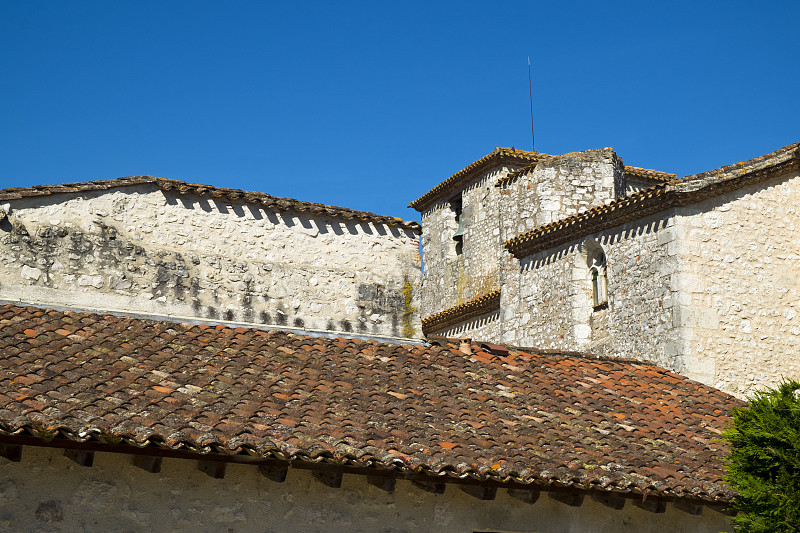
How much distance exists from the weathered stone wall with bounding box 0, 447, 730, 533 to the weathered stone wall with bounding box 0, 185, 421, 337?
4357 millimetres

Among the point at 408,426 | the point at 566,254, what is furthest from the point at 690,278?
the point at 408,426

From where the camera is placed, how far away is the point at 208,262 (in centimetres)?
1220

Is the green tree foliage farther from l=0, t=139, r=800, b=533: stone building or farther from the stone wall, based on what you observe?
the stone wall

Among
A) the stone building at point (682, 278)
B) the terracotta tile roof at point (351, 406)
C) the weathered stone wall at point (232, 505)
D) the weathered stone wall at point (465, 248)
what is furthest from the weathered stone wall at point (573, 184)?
the weathered stone wall at point (232, 505)

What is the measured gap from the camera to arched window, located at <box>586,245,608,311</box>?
1548cm

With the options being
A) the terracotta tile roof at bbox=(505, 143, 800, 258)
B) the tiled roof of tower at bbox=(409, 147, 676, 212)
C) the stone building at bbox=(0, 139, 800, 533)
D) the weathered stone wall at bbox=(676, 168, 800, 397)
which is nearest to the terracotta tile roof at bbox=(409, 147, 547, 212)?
the tiled roof of tower at bbox=(409, 147, 676, 212)

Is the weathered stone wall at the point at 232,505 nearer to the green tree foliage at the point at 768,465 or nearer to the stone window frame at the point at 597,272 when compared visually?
the green tree foliage at the point at 768,465

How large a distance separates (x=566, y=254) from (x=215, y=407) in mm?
9545

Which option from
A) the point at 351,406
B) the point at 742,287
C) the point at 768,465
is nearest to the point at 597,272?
the point at 742,287

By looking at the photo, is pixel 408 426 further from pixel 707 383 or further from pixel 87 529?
pixel 707 383

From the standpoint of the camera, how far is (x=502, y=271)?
18188 millimetres

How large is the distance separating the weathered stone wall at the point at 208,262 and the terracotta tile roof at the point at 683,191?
3558mm

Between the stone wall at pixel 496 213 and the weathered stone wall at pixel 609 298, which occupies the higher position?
the stone wall at pixel 496 213

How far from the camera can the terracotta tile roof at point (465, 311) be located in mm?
18998
